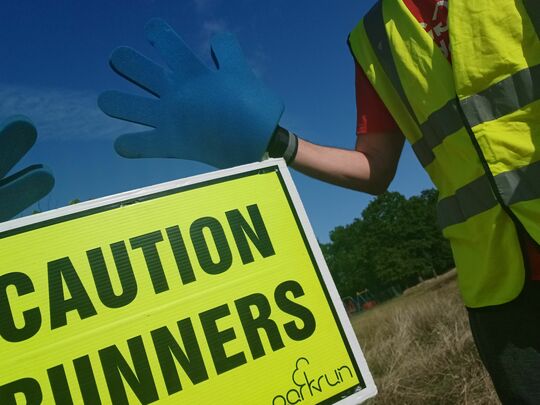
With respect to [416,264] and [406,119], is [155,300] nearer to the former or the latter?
[406,119]

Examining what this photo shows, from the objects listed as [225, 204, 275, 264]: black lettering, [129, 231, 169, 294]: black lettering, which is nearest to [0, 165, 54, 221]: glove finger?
[129, 231, 169, 294]: black lettering

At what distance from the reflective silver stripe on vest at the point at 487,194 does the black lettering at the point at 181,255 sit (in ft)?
2.63

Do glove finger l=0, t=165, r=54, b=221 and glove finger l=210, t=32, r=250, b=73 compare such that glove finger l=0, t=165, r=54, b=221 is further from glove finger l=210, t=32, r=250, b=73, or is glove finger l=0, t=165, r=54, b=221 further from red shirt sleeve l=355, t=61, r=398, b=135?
red shirt sleeve l=355, t=61, r=398, b=135

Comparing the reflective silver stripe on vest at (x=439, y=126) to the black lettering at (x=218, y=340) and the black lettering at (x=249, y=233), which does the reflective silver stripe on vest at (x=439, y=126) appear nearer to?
the black lettering at (x=249, y=233)

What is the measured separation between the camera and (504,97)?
1.27 m

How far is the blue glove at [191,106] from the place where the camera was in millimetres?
1472

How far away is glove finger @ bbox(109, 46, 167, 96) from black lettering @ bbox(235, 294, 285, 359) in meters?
0.73

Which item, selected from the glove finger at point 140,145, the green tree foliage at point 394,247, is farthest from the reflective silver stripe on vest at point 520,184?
the green tree foliage at point 394,247

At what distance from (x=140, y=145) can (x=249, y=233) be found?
438 millimetres

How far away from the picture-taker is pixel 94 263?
51.3 inches

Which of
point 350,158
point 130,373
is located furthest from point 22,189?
point 350,158

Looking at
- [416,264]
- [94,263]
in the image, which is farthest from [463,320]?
[416,264]

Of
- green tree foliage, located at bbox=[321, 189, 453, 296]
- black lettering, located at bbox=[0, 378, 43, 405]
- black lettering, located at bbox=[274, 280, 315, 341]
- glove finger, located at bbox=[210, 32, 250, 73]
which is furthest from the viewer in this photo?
green tree foliage, located at bbox=[321, 189, 453, 296]

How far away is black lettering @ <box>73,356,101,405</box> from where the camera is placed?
1.19 m
